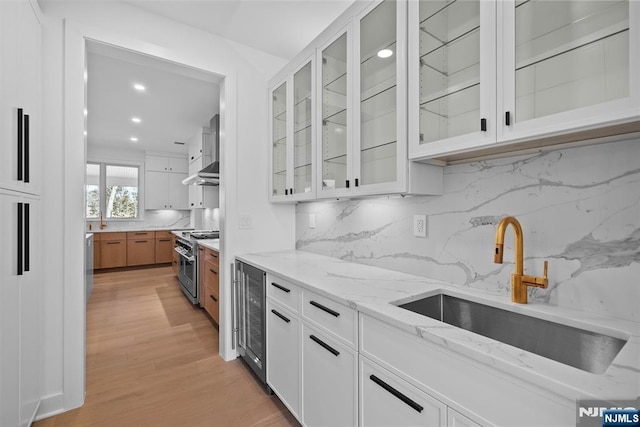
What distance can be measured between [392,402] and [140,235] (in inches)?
262

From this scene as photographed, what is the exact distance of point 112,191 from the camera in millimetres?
6488

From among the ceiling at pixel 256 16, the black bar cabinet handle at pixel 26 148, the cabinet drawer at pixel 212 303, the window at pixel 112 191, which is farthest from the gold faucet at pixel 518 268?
the window at pixel 112 191

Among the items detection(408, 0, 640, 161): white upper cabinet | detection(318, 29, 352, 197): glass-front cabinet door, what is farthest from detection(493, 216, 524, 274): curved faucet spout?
detection(318, 29, 352, 197): glass-front cabinet door

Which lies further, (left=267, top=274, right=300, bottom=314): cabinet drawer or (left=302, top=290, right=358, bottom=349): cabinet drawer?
(left=267, top=274, right=300, bottom=314): cabinet drawer

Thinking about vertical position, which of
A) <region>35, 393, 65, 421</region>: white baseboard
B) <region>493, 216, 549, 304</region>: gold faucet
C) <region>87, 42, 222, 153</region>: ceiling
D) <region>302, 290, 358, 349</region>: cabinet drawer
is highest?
<region>87, 42, 222, 153</region>: ceiling

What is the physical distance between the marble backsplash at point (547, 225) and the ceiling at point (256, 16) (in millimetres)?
1527

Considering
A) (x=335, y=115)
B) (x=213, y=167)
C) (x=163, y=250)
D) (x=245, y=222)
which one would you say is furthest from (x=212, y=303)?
(x=163, y=250)

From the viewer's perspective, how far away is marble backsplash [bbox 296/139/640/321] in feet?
3.32

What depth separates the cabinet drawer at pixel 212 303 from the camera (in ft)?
10.1

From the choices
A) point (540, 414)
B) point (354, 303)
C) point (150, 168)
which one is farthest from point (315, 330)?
point (150, 168)

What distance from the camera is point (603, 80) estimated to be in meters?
0.89

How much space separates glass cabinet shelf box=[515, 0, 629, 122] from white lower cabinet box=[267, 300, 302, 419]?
1467 millimetres

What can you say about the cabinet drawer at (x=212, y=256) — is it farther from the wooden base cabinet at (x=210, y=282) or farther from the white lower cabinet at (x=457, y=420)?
the white lower cabinet at (x=457, y=420)

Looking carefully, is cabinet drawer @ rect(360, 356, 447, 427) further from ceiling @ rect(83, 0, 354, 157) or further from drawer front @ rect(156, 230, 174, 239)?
drawer front @ rect(156, 230, 174, 239)
